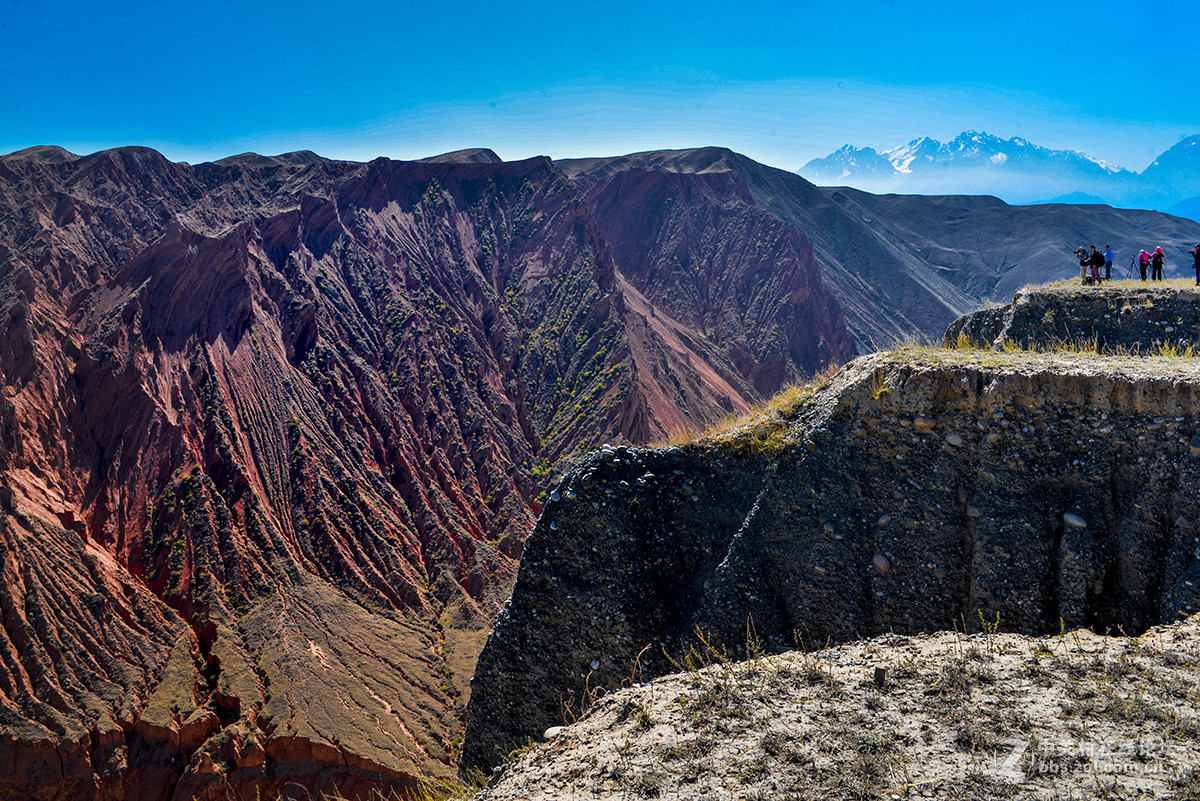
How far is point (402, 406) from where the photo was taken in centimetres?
5203

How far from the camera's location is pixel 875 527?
28.3ft

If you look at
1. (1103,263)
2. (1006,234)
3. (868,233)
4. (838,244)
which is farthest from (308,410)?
(1006,234)

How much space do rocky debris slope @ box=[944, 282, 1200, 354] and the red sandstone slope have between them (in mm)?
25831

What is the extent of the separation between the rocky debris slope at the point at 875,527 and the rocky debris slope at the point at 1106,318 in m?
3.61

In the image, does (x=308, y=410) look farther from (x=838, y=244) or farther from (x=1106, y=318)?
(x=838, y=244)

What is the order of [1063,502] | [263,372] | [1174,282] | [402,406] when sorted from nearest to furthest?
[1063,502], [1174,282], [263,372], [402,406]

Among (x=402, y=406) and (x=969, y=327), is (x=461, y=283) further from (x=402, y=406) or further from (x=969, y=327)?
(x=969, y=327)

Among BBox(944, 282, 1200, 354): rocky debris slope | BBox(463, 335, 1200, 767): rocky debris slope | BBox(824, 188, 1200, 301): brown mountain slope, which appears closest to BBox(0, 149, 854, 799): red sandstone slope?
BBox(463, 335, 1200, 767): rocky debris slope

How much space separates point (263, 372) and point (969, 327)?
42.4m

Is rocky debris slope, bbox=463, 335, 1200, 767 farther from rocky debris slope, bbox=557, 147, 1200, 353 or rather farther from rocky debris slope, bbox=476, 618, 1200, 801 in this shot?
rocky debris slope, bbox=557, 147, 1200, 353

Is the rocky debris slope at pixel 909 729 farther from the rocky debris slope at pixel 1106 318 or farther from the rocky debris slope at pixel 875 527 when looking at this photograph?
the rocky debris slope at pixel 1106 318

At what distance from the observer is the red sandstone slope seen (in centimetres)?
2817

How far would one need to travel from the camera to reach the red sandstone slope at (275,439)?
92.4 feet

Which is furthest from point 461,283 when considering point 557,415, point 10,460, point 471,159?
point 10,460
